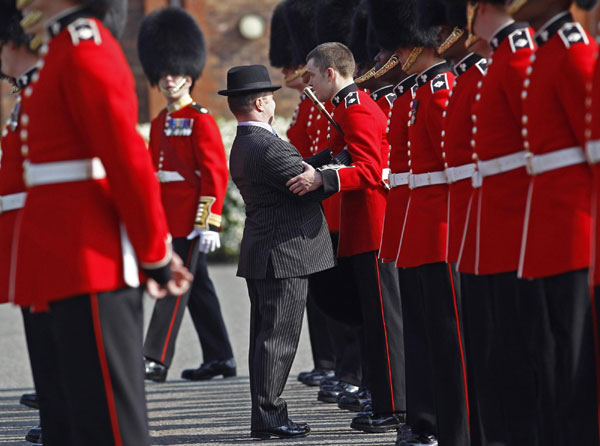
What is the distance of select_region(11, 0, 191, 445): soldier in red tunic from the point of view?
114 inches

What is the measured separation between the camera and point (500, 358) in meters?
3.48

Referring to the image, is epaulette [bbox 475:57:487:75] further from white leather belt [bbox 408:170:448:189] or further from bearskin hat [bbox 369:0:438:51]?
bearskin hat [bbox 369:0:438:51]

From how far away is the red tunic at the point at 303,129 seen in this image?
6.35m

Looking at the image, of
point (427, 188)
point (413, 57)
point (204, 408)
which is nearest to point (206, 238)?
point (204, 408)

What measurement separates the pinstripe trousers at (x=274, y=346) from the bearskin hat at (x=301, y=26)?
7.80 feet

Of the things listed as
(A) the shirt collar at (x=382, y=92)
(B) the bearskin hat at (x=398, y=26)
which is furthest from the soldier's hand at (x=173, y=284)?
(A) the shirt collar at (x=382, y=92)

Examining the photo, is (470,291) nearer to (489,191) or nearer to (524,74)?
(489,191)

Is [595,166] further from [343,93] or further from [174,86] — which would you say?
[174,86]

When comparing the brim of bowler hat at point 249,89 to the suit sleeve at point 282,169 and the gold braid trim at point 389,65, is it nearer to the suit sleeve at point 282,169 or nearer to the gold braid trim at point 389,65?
the suit sleeve at point 282,169

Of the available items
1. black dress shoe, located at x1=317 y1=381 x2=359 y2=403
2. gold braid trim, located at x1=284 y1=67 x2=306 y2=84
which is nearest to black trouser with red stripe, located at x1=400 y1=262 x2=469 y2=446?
black dress shoe, located at x1=317 y1=381 x2=359 y2=403

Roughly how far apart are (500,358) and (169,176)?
11.0 feet

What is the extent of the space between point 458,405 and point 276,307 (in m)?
1.12

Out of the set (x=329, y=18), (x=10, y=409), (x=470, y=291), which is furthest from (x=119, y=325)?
(x=329, y=18)

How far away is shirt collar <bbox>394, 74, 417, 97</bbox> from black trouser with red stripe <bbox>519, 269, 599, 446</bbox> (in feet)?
5.33
